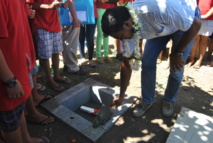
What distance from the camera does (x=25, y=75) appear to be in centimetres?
164

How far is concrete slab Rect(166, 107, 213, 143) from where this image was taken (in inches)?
91.7

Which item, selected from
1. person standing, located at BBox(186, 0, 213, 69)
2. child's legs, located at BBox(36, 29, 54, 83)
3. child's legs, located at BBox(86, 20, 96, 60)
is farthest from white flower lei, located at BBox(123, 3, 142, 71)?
person standing, located at BBox(186, 0, 213, 69)

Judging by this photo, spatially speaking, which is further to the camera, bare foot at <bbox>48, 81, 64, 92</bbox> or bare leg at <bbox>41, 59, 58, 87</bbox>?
bare foot at <bbox>48, 81, 64, 92</bbox>

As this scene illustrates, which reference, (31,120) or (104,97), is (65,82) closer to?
(104,97)

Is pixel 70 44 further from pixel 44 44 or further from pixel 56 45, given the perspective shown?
pixel 44 44

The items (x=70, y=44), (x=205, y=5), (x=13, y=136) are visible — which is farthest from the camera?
(x=205, y=5)

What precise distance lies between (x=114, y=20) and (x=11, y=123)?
1.30 meters

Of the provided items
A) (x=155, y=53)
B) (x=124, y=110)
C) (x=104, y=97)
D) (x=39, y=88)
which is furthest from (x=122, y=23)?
(x=39, y=88)

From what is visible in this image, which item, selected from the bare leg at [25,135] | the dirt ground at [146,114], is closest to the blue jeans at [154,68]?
the dirt ground at [146,114]

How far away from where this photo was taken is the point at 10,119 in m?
1.61

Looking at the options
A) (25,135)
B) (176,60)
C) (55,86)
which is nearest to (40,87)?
(55,86)

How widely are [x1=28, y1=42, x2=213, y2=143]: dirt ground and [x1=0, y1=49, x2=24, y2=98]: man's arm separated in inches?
44.1

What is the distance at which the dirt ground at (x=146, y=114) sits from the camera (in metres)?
2.44

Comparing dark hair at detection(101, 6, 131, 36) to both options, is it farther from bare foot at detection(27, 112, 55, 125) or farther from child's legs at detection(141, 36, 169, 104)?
bare foot at detection(27, 112, 55, 125)
